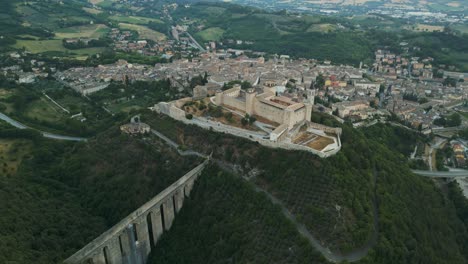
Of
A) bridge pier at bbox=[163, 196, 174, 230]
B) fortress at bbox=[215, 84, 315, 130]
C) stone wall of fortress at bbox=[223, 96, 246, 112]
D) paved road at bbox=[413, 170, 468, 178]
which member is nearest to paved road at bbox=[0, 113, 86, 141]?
stone wall of fortress at bbox=[223, 96, 246, 112]

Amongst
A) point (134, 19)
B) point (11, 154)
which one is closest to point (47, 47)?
point (11, 154)

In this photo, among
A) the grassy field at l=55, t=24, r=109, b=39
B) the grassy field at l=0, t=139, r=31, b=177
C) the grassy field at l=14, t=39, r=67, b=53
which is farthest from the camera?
the grassy field at l=55, t=24, r=109, b=39

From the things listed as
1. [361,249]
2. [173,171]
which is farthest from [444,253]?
[173,171]

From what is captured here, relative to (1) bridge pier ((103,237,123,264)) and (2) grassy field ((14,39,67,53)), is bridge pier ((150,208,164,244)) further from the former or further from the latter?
(2) grassy field ((14,39,67,53))

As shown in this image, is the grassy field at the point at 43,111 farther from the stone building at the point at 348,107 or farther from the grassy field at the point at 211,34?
the grassy field at the point at 211,34

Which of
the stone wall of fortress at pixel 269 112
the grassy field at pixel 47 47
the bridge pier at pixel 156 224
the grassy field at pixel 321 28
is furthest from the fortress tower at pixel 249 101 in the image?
the grassy field at pixel 321 28
